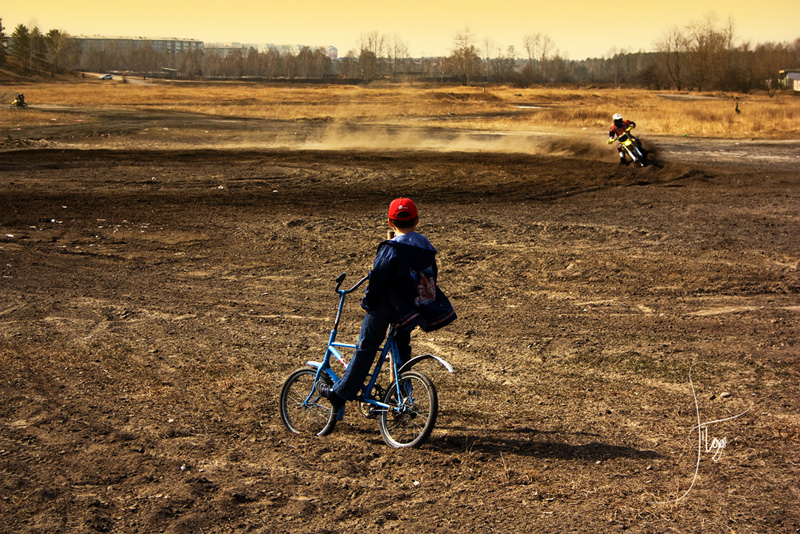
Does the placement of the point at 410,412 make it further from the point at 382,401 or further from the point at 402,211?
the point at 402,211

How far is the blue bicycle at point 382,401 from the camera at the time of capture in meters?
5.19

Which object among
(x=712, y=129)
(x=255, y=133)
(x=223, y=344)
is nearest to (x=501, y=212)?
(x=223, y=344)

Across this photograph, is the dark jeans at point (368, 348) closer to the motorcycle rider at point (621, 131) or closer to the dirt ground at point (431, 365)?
the dirt ground at point (431, 365)

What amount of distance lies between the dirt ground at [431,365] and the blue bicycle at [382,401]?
0.18 meters

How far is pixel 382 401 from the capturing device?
545 cm

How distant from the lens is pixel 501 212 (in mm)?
15656

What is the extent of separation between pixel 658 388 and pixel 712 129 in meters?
34.9

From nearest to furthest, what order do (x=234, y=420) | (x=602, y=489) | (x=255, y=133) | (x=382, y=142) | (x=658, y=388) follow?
(x=602, y=489) → (x=234, y=420) → (x=658, y=388) → (x=382, y=142) → (x=255, y=133)

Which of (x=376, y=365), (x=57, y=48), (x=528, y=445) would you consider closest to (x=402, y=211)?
(x=376, y=365)

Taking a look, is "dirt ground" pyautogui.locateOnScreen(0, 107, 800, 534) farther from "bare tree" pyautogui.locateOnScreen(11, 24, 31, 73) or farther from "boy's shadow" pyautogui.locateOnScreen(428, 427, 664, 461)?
"bare tree" pyautogui.locateOnScreen(11, 24, 31, 73)

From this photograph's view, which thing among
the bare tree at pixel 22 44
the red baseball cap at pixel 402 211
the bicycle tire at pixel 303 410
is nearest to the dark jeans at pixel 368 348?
the bicycle tire at pixel 303 410

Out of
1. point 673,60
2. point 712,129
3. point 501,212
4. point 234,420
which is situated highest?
point 673,60

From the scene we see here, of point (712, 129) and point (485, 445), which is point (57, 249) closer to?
point (485, 445)

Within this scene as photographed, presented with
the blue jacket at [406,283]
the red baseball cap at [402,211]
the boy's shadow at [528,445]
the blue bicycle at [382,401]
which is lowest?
the boy's shadow at [528,445]
